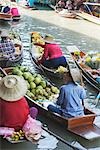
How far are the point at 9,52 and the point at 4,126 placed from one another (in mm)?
3994

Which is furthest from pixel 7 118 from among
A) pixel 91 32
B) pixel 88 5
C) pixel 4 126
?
pixel 88 5

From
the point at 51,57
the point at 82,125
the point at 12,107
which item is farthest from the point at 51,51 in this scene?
the point at 12,107

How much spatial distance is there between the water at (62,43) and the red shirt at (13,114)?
509 mm

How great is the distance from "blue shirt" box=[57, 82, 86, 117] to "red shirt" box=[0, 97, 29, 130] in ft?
2.45

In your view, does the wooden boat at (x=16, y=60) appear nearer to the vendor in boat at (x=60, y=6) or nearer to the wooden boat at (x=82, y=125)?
the wooden boat at (x=82, y=125)

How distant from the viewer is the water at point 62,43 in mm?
5699

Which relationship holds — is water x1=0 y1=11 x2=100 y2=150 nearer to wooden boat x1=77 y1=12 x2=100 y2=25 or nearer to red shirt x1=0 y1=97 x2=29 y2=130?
red shirt x1=0 y1=97 x2=29 y2=130

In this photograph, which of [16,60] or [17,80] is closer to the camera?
[17,80]

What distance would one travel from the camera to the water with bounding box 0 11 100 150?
570cm

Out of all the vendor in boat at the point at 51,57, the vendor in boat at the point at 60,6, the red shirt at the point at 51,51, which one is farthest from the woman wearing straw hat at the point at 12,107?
the vendor in boat at the point at 60,6

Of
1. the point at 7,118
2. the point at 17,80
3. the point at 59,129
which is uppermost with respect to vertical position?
the point at 17,80

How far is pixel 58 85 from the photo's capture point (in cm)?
818

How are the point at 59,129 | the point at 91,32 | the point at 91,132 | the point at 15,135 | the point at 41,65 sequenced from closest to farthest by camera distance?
the point at 15,135
the point at 91,132
the point at 59,129
the point at 41,65
the point at 91,32

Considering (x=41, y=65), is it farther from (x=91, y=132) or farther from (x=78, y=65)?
(x=91, y=132)
